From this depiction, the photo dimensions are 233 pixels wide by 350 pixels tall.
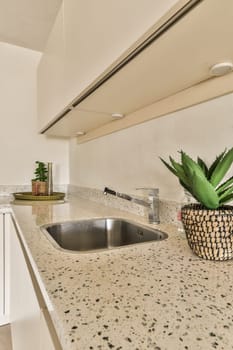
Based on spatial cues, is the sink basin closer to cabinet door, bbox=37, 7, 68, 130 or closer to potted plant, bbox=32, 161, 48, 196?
cabinet door, bbox=37, 7, 68, 130

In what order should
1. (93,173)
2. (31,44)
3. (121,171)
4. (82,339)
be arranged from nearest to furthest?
1. (82,339)
2. (121,171)
3. (93,173)
4. (31,44)

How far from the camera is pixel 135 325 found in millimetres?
367

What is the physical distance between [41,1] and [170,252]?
1.80 metres

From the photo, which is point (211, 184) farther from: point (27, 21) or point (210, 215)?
point (27, 21)

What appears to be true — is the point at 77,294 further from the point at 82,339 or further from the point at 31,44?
the point at 31,44

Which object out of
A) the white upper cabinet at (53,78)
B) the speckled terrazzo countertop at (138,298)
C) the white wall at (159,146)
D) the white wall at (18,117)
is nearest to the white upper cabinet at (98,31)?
the white upper cabinet at (53,78)

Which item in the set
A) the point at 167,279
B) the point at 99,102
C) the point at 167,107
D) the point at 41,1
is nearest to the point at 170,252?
the point at 167,279

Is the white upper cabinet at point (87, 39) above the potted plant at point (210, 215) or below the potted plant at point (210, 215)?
above

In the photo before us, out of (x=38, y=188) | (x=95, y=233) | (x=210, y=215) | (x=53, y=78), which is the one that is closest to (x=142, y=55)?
(x=210, y=215)

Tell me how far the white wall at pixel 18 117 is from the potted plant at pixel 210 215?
6.28 feet

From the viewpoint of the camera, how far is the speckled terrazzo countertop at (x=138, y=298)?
13.4 inches

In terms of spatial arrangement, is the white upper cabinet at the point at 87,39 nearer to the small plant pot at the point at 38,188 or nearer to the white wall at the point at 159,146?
the white wall at the point at 159,146

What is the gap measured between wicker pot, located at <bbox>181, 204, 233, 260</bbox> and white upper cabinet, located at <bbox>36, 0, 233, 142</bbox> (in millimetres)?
439

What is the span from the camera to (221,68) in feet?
2.41
